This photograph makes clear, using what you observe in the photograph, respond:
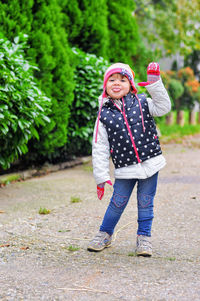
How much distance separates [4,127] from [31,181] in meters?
1.25

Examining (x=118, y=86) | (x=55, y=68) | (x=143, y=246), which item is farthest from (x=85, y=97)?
(x=143, y=246)

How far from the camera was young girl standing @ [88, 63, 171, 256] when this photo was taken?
3.15 m

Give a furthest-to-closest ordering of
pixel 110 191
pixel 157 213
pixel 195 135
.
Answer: pixel 195 135 → pixel 110 191 → pixel 157 213

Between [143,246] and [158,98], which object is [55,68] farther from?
[143,246]

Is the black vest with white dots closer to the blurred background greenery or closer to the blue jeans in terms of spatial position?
the blue jeans

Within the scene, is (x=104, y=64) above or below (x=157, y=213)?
above

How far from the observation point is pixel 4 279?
276 centimetres

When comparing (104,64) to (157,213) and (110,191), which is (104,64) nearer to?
(110,191)

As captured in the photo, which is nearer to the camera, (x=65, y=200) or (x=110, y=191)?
(x=65, y=200)

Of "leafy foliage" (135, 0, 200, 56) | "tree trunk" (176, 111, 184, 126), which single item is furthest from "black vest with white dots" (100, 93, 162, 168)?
"leafy foliage" (135, 0, 200, 56)

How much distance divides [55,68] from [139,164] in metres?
3.35

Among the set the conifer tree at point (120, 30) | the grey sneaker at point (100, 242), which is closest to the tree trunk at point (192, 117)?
the conifer tree at point (120, 30)

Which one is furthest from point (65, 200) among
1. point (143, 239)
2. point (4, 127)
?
point (143, 239)

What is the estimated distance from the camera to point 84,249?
3330 millimetres
